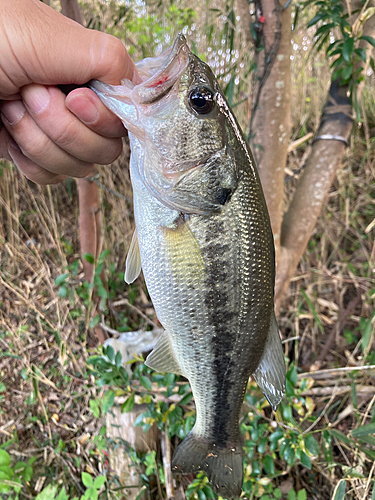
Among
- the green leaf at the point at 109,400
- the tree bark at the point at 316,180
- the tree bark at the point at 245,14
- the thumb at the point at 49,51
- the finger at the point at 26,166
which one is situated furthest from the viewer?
the tree bark at the point at 316,180

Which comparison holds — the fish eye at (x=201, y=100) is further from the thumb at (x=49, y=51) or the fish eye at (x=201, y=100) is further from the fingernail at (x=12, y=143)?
the fingernail at (x=12, y=143)

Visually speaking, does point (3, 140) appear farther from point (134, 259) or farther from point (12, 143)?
point (134, 259)

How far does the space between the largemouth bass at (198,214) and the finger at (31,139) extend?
0.26m

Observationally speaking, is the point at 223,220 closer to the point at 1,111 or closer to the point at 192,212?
the point at 192,212

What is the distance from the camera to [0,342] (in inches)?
123

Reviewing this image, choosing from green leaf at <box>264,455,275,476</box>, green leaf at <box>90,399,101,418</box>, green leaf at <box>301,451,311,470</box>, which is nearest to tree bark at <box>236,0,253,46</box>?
green leaf at <box>301,451,311,470</box>

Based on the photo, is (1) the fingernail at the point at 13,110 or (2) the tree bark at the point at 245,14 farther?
(2) the tree bark at the point at 245,14

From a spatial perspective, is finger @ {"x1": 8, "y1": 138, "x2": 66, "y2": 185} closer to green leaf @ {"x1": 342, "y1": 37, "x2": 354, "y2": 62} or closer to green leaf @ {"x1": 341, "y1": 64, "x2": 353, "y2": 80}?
green leaf @ {"x1": 342, "y1": 37, "x2": 354, "y2": 62}

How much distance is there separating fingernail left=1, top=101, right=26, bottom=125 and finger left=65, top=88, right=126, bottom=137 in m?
0.18

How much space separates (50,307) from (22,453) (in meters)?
1.32

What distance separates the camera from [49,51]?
0.81 meters

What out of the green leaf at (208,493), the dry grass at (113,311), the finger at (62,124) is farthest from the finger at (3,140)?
the green leaf at (208,493)

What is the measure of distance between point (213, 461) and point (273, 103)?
206 cm

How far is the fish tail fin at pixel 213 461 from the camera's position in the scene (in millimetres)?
1143
